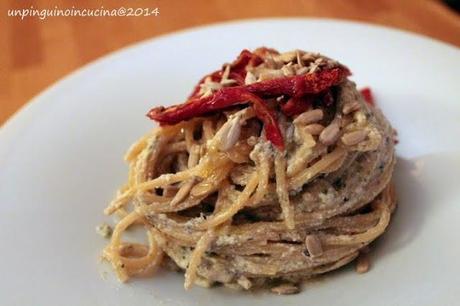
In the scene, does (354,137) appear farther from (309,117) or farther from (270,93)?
(270,93)

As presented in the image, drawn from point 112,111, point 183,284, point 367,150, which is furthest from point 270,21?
point 183,284

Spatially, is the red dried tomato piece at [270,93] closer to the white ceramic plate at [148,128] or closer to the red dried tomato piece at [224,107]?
the red dried tomato piece at [224,107]

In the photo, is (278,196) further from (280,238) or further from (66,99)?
(66,99)

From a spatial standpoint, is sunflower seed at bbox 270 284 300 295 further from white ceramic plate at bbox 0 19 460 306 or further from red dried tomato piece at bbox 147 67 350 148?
red dried tomato piece at bbox 147 67 350 148

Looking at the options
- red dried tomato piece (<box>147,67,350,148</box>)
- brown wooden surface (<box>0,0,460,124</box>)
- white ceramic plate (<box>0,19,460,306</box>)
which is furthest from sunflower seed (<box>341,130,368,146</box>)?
brown wooden surface (<box>0,0,460,124</box>)

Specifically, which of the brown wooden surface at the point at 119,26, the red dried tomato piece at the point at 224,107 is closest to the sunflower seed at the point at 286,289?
the red dried tomato piece at the point at 224,107

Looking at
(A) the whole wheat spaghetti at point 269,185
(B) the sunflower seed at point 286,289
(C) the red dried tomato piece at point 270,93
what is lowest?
(B) the sunflower seed at point 286,289
